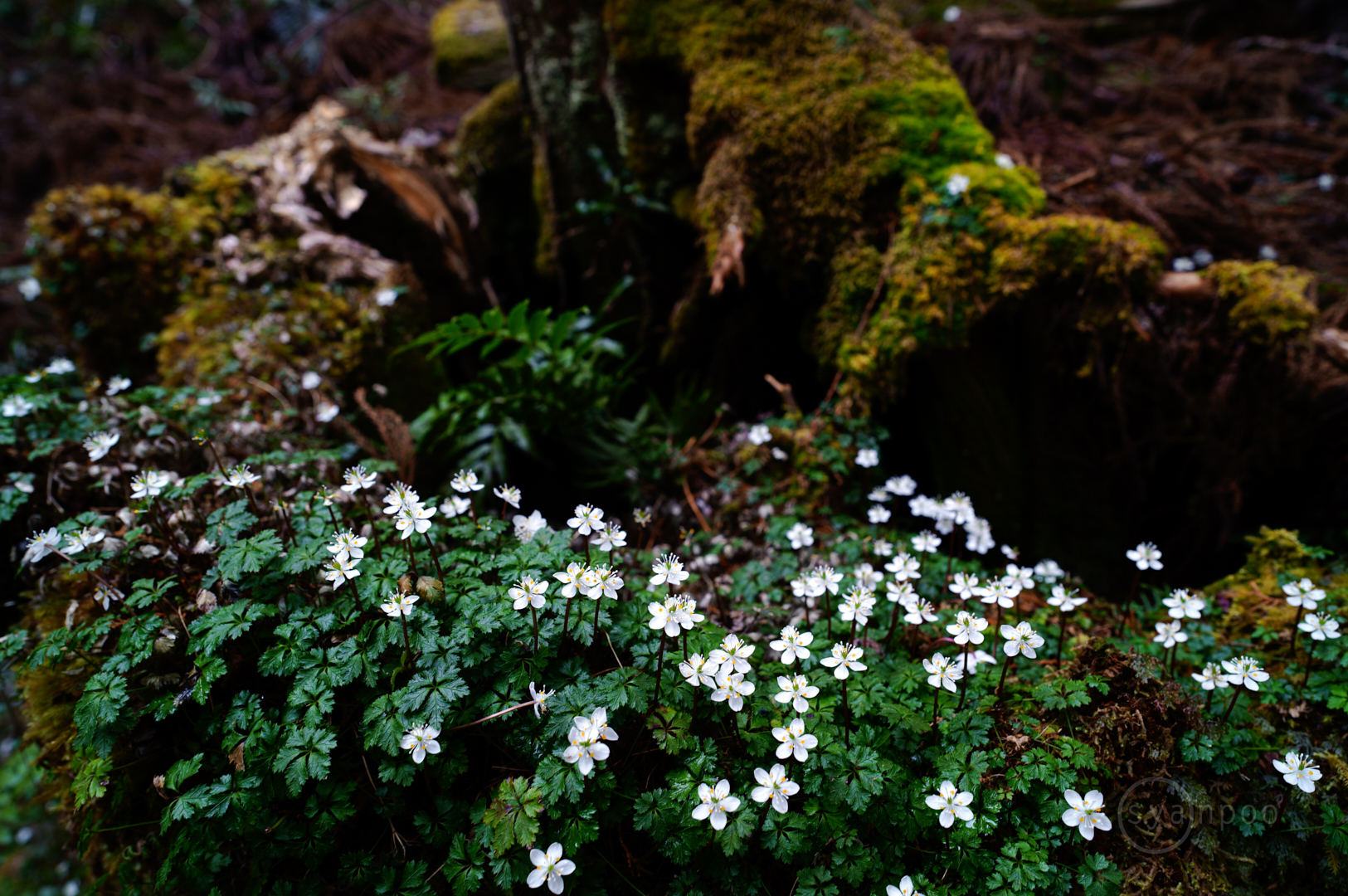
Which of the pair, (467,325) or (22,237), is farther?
(22,237)

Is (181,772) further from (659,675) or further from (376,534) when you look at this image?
(659,675)

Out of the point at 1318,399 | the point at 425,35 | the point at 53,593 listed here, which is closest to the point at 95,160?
the point at 425,35

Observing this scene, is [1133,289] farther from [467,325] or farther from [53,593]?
[53,593]

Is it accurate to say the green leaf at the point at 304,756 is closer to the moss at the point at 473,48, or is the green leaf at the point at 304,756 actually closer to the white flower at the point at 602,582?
the white flower at the point at 602,582

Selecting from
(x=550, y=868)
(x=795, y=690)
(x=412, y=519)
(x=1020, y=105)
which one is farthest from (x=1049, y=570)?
(x=1020, y=105)

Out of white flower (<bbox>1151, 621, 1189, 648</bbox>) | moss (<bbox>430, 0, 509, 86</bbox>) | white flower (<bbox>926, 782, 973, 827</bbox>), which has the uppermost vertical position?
moss (<bbox>430, 0, 509, 86</bbox>)

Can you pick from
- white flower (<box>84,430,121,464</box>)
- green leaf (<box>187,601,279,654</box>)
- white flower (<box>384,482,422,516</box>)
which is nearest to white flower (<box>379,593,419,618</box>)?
white flower (<box>384,482,422,516</box>)

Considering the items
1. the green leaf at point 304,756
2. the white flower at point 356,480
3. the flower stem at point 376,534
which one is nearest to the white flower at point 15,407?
the flower stem at point 376,534

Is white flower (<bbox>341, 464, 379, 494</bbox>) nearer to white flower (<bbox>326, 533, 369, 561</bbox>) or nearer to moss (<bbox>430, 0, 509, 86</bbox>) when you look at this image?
white flower (<bbox>326, 533, 369, 561</bbox>)
